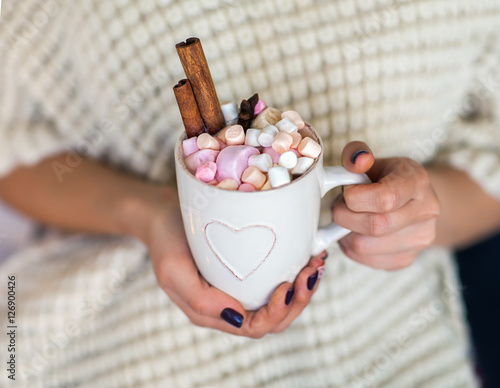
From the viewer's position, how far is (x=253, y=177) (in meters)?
0.42

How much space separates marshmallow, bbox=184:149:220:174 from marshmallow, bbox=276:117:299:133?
0.07 meters

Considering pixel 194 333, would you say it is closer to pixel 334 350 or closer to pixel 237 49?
pixel 334 350

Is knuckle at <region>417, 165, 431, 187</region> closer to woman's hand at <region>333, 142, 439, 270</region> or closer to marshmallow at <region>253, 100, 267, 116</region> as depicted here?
woman's hand at <region>333, 142, 439, 270</region>

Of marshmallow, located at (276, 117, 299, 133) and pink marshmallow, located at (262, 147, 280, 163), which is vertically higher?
marshmallow, located at (276, 117, 299, 133)

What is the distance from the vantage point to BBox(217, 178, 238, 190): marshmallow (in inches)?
16.5

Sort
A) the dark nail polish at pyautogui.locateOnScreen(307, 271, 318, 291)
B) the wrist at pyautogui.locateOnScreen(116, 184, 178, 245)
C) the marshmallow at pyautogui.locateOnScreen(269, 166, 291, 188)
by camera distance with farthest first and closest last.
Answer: the wrist at pyautogui.locateOnScreen(116, 184, 178, 245) → the dark nail polish at pyautogui.locateOnScreen(307, 271, 318, 291) → the marshmallow at pyautogui.locateOnScreen(269, 166, 291, 188)

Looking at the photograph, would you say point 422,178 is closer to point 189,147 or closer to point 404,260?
point 404,260

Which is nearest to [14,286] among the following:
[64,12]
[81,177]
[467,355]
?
[81,177]

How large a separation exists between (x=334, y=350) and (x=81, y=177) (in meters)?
0.48

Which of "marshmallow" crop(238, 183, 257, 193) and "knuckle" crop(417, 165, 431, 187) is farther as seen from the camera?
"knuckle" crop(417, 165, 431, 187)

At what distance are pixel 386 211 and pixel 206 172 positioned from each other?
20 cm

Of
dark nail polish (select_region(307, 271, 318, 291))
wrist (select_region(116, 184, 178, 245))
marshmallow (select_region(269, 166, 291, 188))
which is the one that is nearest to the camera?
marshmallow (select_region(269, 166, 291, 188))

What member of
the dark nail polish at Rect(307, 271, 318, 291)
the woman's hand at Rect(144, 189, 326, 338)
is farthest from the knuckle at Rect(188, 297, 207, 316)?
the dark nail polish at Rect(307, 271, 318, 291)

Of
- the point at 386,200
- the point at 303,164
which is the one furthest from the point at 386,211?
the point at 303,164
